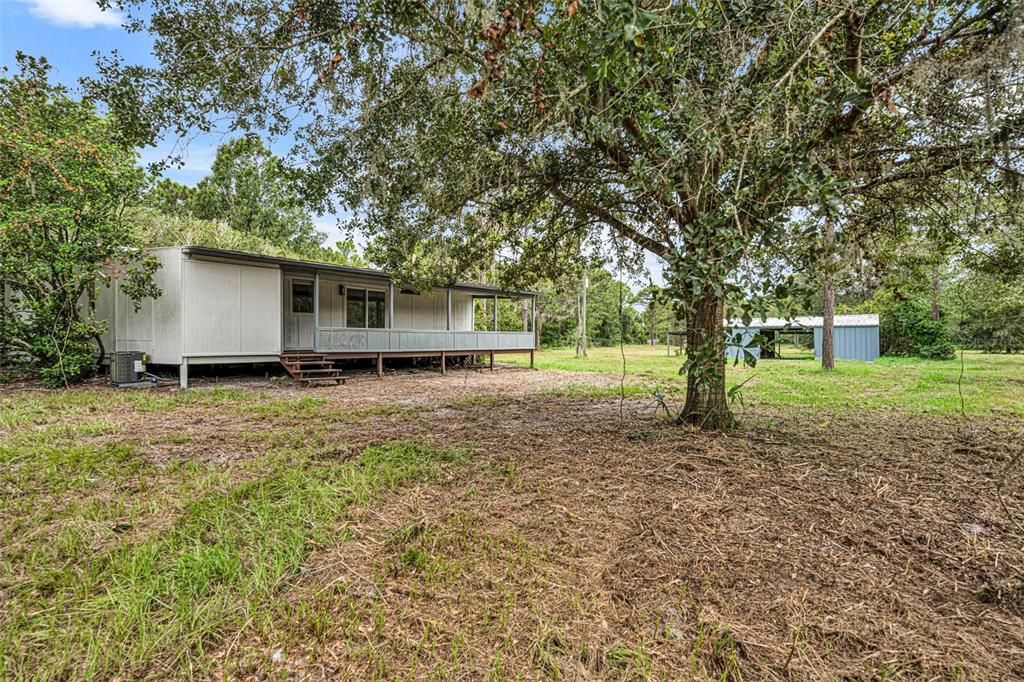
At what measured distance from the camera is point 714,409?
18.3 ft

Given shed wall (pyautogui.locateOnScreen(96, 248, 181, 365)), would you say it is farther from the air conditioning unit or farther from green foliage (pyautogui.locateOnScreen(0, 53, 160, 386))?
the air conditioning unit

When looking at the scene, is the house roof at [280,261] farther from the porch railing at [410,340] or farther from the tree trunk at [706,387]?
the tree trunk at [706,387]

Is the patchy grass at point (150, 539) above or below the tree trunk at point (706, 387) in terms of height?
below

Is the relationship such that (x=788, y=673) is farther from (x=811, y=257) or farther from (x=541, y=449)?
(x=541, y=449)

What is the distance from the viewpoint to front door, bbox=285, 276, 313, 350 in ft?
42.5

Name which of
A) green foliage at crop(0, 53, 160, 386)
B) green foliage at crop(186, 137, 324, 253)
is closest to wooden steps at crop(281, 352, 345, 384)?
green foliage at crop(0, 53, 160, 386)

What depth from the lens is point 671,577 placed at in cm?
246

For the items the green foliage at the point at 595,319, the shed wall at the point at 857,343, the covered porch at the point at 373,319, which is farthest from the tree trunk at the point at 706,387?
the green foliage at the point at 595,319

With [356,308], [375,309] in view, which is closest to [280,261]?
[356,308]

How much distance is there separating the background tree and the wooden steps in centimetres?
611

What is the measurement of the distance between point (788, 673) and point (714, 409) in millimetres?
4018

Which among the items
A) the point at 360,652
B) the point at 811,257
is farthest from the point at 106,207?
the point at 811,257

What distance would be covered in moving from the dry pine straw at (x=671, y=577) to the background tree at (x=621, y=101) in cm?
116

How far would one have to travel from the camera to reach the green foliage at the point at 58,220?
27.5ft
